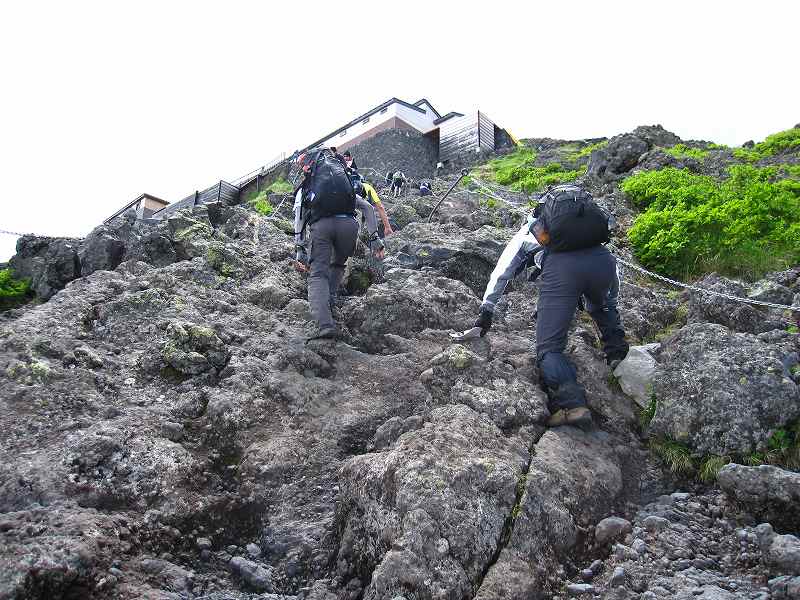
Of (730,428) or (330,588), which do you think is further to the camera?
(730,428)

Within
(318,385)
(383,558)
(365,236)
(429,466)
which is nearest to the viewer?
(383,558)

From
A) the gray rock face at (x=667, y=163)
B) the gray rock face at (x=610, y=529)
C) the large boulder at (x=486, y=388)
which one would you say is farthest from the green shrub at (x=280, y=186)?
the gray rock face at (x=610, y=529)

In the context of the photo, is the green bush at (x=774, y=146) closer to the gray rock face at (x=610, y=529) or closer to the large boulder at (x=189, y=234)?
the large boulder at (x=189, y=234)

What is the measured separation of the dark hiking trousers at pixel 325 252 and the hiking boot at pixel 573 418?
8.24 ft

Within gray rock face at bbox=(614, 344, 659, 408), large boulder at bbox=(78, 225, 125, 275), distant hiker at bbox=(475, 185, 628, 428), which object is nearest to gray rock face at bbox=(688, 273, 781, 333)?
gray rock face at bbox=(614, 344, 659, 408)

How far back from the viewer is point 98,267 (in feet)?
25.1

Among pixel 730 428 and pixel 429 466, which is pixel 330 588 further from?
pixel 730 428

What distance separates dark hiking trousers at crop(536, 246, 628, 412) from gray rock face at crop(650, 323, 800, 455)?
2.42 feet

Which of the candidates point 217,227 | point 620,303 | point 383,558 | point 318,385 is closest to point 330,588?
point 383,558

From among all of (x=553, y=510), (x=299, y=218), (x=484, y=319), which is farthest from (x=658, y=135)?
(x=553, y=510)

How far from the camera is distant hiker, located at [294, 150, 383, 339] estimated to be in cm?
576

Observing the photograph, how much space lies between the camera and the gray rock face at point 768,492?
3.16 metres

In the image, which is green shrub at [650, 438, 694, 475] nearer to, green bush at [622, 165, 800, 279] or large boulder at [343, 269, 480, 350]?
large boulder at [343, 269, 480, 350]

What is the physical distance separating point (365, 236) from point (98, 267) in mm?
4114
